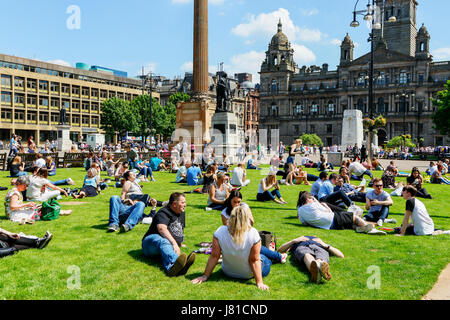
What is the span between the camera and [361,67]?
95938 mm

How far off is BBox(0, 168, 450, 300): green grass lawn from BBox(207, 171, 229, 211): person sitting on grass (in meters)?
1.26

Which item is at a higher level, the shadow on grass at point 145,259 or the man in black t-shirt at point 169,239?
the man in black t-shirt at point 169,239

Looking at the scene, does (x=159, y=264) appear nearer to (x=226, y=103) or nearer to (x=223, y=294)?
(x=223, y=294)

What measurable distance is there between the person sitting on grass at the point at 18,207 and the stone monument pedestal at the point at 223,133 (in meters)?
20.8

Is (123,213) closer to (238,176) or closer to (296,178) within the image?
(238,176)

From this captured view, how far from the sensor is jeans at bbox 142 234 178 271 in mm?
6844

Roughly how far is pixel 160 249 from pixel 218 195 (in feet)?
17.4

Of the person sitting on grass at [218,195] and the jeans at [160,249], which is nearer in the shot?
the jeans at [160,249]

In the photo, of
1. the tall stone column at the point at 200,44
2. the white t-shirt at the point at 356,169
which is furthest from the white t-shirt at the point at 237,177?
the tall stone column at the point at 200,44

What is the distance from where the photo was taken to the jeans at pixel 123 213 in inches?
379

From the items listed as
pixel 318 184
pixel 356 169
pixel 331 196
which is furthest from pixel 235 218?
pixel 356 169

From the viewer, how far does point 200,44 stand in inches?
1361

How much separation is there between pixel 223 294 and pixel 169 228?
2187 millimetres

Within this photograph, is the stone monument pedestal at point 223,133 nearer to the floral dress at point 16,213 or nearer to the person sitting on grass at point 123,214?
the person sitting on grass at point 123,214
